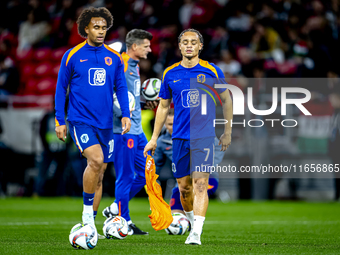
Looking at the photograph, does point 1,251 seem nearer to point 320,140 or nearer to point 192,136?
point 192,136

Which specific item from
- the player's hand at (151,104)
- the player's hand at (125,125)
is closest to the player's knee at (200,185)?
the player's hand at (125,125)

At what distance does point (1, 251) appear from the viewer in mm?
4996

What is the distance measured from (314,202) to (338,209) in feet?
6.06

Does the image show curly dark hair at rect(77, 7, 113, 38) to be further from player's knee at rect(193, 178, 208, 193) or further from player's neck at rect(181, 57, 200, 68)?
player's knee at rect(193, 178, 208, 193)

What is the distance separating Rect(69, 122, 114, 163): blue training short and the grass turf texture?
993 millimetres

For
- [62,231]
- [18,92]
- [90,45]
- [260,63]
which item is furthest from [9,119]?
[90,45]

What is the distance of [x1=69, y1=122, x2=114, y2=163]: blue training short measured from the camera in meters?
5.65

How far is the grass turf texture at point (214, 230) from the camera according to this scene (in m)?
5.29

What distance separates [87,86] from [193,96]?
110cm

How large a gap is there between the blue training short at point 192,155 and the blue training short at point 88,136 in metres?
0.72

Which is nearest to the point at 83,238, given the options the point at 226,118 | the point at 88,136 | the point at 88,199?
the point at 88,199

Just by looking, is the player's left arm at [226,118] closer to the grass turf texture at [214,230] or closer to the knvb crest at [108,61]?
the grass turf texture at [214,230]

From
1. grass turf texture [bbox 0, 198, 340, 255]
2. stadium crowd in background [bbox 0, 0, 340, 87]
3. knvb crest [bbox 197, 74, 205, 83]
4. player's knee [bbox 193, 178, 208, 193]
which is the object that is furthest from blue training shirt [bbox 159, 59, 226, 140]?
stadium crowd in background [bbox 0, 0, 340, 87]

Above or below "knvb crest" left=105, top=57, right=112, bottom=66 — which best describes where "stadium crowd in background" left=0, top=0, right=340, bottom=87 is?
above
